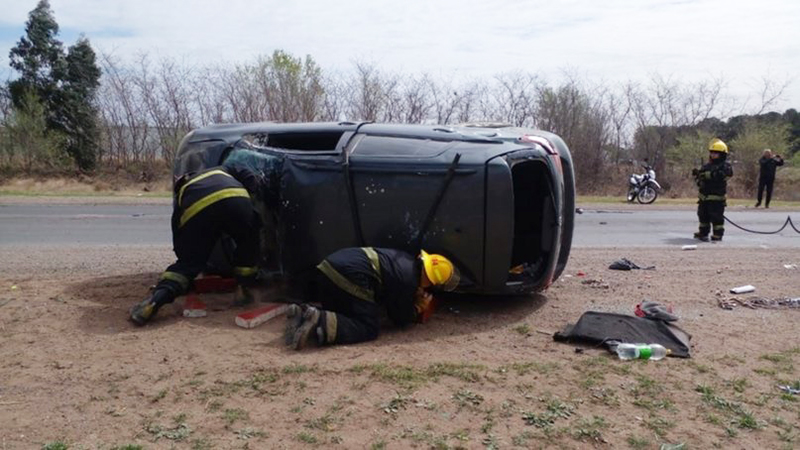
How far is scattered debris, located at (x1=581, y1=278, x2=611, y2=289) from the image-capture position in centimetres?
708

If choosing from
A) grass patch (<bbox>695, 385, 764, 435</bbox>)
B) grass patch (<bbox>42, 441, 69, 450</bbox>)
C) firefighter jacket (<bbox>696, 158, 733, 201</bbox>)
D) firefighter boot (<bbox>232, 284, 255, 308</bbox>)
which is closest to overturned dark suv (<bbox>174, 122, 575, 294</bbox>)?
firefighter boot (<bbox>232, 284, 255, 308</bbox>)

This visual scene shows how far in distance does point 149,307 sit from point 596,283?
432 centimetres

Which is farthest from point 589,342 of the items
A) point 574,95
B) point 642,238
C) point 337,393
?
point 574,95

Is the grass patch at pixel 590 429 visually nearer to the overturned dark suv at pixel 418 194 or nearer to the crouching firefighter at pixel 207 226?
the overturned dark suv at pixel 418 194

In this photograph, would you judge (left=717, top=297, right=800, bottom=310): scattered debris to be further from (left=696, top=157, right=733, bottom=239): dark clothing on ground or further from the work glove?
(left=696, top=157, right=733, bottom=239): dark clothing on ground

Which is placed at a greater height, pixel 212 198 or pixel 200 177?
pixel 200 177

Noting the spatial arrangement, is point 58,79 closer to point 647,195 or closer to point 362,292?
point 647,195

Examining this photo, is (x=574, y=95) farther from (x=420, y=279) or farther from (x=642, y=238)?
(x=420, y=279)

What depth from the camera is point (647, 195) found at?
21.3m

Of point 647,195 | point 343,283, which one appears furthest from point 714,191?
point 647,195

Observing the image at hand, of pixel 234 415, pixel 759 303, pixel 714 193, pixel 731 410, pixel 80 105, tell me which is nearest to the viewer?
pixel 234 415

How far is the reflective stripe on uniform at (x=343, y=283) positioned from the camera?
4816 millimetres

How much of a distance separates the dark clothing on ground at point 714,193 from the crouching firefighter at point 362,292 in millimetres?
7942

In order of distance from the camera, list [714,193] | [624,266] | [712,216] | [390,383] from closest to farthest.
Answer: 1. [390,383]
2. [624,266]
3. [714,193]
4. [712,216]
